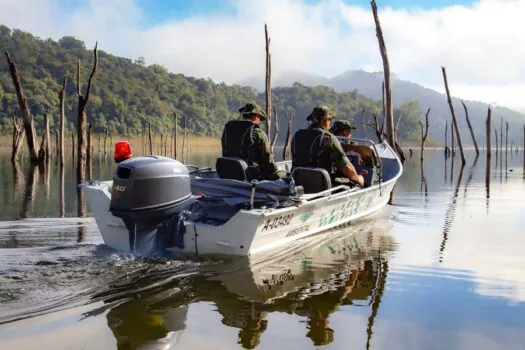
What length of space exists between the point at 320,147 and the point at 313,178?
49 cm

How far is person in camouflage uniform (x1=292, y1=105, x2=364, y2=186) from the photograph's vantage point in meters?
8.52

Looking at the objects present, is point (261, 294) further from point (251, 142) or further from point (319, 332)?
point (251, 142)

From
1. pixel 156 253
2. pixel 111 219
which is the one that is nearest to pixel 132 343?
pixel 156 253

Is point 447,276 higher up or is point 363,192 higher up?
point 363,192

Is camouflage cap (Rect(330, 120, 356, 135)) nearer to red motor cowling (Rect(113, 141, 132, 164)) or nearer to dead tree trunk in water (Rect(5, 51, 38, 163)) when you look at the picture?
red motor cowling (Rect(113, 141, 132, 164))

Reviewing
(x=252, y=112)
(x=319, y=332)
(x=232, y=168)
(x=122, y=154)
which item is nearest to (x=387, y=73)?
(x=252, y=112)

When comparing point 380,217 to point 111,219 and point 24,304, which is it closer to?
point 111,219

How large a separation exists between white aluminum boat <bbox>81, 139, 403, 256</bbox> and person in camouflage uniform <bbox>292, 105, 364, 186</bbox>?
0.49 m

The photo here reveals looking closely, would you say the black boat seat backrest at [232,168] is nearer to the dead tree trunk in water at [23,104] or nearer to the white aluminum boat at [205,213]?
the white aluminum boat at [205,213]

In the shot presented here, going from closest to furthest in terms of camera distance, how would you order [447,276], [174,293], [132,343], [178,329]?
[132,343]
[178,329]
[174,293]
[447,276]

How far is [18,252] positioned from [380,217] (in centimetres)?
657

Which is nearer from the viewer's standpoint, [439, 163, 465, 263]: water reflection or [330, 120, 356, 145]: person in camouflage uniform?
[439, 163, 465, 263]: water reflection

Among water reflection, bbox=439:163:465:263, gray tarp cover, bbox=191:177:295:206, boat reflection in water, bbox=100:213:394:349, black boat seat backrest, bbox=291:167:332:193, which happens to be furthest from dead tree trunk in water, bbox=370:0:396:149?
gray tarp cover, bbox=191:177:295:206

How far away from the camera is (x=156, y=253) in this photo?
259 inches
